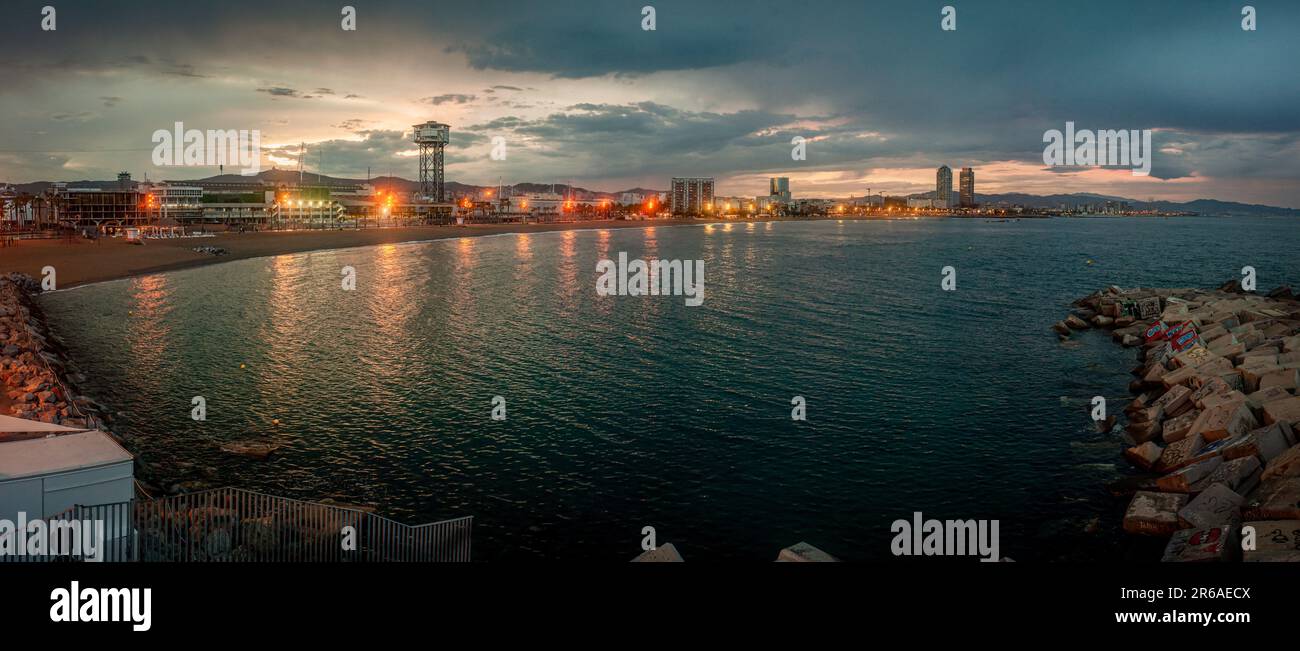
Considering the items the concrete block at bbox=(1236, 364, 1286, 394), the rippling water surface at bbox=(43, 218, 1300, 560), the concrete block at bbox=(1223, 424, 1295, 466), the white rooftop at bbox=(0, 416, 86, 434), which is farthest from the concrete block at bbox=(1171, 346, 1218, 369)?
the white rooftop at bbox=(0, 416, 86, 434)

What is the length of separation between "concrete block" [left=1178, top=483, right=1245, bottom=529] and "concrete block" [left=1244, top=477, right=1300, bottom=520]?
216 millimetres

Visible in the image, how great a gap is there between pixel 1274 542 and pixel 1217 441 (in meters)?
7.30

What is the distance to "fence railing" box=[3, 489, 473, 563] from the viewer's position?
39.9 feet

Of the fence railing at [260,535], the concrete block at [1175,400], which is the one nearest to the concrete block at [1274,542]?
the concrete block at [1175,400]

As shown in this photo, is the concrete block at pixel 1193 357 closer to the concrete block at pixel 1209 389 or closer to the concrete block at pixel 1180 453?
the concrete block at pixel 1209 389

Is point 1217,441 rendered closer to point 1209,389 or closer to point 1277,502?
point 1209,389

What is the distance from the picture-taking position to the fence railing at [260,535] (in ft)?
39.9

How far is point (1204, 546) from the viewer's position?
1430 centimetres

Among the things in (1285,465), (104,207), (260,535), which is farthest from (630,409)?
(104,207)

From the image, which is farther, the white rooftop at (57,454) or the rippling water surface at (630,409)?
the rippling water surface at (630,409)

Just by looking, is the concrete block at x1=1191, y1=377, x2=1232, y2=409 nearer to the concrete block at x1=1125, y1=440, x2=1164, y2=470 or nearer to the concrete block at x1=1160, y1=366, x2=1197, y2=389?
the concrete block at x1=1160, y1=366, x2=1197, y2=389

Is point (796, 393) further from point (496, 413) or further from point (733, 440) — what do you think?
point (496, 413)

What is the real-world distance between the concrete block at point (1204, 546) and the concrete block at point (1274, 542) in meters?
0.24
